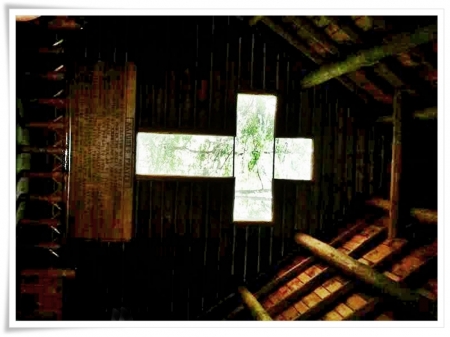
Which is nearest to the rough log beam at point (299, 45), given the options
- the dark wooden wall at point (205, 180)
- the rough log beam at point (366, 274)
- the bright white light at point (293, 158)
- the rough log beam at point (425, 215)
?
the dark wooden wall at point (205, 180)

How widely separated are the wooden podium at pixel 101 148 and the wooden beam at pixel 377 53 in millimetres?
2973

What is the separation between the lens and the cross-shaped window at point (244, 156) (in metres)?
6.52

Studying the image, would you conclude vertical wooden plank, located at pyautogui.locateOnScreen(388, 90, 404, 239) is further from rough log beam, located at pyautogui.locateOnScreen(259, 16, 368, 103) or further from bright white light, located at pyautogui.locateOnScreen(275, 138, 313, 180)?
bright white light, located at pyautogui.locateOnScreen(275, 138, 313, 180)

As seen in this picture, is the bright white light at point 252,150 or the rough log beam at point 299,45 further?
the bright white light at point 252,150

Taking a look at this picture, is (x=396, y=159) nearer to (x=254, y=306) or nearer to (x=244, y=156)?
(x=244, y=156)

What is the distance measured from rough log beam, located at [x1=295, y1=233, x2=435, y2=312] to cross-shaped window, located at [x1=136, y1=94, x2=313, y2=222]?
1.04 meters

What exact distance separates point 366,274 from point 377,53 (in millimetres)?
2743

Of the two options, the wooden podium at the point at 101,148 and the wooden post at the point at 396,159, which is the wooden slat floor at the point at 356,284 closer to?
the wooden post at the point at 396,159

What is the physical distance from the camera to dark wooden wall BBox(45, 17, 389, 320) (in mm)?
6461

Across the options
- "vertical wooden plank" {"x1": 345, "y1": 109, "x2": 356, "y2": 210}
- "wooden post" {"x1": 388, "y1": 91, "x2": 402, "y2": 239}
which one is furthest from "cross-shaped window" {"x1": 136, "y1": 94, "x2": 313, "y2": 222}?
"wooden post" {"x1": 388, "y1": 91, "x2": 402, "y2": 239}

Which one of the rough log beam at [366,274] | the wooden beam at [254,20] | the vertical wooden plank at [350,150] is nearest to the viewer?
the rough log beam at [366,274]

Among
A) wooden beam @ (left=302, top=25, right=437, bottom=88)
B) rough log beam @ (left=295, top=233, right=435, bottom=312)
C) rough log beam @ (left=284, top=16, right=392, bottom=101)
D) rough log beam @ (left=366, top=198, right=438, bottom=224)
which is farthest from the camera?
rough log beam @ (left=284, top=16, right=392, bottom=101)

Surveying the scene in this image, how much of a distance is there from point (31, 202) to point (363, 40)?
5.44 metres

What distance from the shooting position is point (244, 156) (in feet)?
22.1
